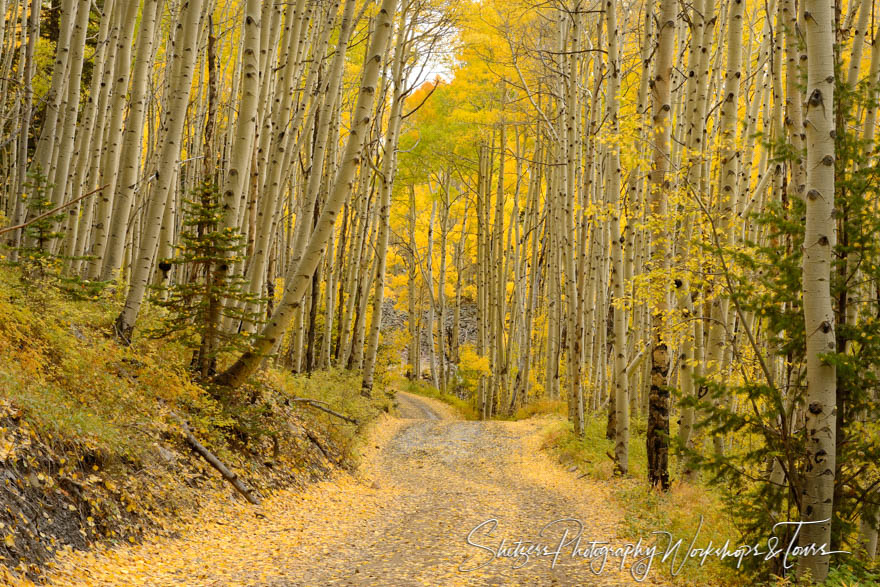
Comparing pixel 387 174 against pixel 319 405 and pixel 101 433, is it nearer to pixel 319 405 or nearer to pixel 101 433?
pixel 319 405

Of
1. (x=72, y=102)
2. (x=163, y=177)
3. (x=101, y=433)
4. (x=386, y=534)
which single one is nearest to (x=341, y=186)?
(x=163, y=177)

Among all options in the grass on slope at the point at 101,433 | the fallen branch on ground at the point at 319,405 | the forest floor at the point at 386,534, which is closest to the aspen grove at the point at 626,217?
the grass on slope at the point at 101,433

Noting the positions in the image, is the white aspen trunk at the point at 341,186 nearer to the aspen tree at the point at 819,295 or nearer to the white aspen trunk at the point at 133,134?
the white aspen trunk at the point at 133,134

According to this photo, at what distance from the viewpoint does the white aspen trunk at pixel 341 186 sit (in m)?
7.04

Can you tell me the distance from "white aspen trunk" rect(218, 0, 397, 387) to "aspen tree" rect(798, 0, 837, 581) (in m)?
4.39

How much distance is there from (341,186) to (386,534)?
379 centimetres

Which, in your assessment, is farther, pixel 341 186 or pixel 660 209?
pixel 660 209

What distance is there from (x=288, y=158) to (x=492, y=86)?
766cm

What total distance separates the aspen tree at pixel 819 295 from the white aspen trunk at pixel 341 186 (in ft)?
14.4

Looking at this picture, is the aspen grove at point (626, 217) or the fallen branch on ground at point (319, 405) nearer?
the aspen grove at point (626, 217)

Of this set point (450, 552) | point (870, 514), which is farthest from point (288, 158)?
point (870, 514)

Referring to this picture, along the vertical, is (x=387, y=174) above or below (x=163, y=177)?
above

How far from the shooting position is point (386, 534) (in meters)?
6.42

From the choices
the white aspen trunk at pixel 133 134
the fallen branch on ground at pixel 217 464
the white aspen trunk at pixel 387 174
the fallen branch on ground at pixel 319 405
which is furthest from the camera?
the white aspen trunk at pixel 387 174
